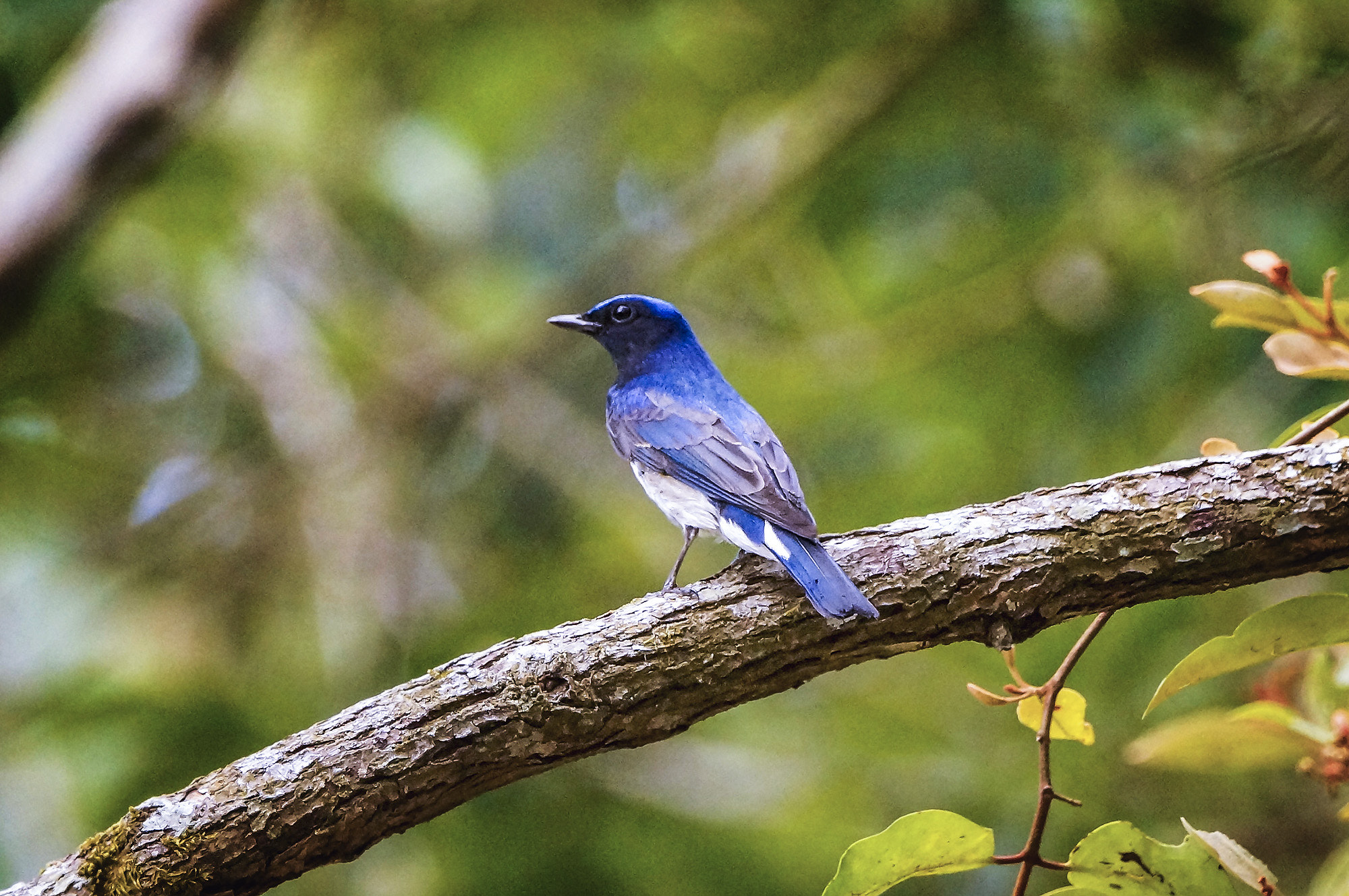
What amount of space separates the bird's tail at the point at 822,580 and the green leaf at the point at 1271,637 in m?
0.61

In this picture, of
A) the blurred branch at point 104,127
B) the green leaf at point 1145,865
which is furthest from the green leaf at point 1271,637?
the blurred branch at point 104,127

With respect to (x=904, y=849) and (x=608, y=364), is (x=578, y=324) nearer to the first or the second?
(x=608, y=364)

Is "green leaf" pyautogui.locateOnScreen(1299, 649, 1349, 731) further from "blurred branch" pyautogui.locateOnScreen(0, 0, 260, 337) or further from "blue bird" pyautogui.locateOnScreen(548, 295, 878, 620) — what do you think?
"blurred branch" pyautogui.locateOnScreen(0, 0, 260, 337)

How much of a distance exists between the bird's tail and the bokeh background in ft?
6.98

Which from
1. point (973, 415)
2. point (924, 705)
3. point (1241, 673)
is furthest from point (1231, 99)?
point (924, 705)

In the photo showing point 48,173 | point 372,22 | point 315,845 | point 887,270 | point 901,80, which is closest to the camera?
point 315,845

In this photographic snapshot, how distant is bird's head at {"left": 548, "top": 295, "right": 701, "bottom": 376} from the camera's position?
17.5ft

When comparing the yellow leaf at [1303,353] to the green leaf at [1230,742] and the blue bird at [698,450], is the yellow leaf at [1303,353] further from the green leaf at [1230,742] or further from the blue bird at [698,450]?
the blue bird at [698,450]

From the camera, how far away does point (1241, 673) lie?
5.28 m

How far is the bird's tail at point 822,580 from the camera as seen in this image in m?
2.72

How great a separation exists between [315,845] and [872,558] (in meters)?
1.35

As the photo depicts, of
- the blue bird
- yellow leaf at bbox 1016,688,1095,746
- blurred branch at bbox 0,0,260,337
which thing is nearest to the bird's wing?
the blue bird

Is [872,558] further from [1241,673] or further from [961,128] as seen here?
[961,128]

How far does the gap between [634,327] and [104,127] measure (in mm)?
2159
